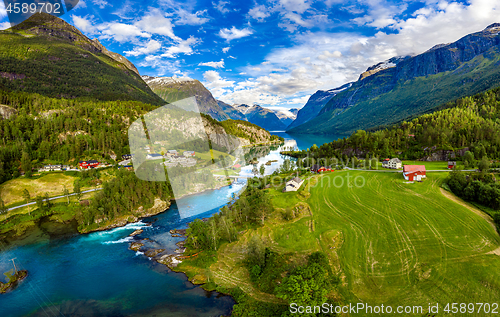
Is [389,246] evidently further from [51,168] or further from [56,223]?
[51,168]

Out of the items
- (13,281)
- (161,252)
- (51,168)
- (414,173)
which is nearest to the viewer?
(13,281)

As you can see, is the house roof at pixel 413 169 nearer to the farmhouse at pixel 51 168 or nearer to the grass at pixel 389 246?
the grass at pixel 389 246

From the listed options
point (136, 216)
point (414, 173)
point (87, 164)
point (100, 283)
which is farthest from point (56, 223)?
point (414, 173)

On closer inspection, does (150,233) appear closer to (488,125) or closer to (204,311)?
(204,311)

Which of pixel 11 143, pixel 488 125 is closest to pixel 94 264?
pixel 11 143

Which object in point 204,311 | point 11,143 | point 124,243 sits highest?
point 11,143

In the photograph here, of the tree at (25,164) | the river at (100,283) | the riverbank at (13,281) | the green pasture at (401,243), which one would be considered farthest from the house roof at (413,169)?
the tree at (25,164)
